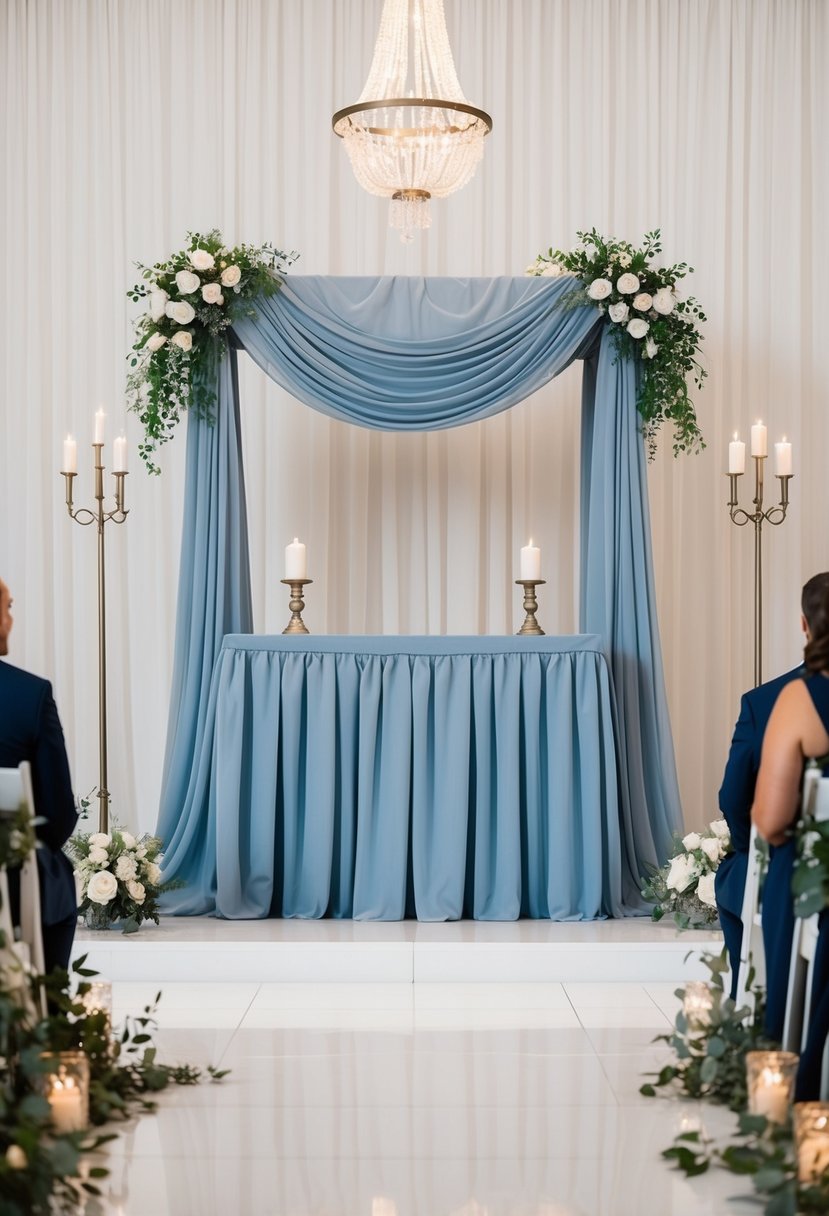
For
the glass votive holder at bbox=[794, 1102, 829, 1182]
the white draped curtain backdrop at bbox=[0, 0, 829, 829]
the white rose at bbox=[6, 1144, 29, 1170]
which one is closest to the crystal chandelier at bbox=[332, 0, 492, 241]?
the white draped curtain backdrop at bbox=[0, 0, 829, 829]

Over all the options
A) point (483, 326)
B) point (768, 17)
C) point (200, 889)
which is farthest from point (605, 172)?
point (200, 889)

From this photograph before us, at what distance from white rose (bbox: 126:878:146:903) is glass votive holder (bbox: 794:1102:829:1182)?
9.49 ft

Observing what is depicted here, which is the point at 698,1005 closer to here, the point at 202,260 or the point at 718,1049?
Answer: the point at 718,1049

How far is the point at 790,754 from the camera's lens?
9.98ft

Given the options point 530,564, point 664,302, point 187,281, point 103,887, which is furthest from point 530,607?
point 103,887

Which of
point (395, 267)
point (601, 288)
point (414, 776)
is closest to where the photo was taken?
point (414, 776)

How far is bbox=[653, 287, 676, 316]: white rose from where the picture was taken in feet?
17.6

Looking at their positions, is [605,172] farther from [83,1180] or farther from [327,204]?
[83,1180]

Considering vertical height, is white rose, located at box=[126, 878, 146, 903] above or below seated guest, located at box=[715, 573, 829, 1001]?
below

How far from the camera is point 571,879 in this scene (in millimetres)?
5246

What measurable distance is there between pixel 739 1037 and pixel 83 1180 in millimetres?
Answer: 1489

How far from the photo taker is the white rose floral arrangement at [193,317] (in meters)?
5.35

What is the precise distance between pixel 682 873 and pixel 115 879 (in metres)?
1.96

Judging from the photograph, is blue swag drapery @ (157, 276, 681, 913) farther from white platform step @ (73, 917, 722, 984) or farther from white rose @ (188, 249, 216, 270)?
white platform step @ (73, 917, 722, 984)
